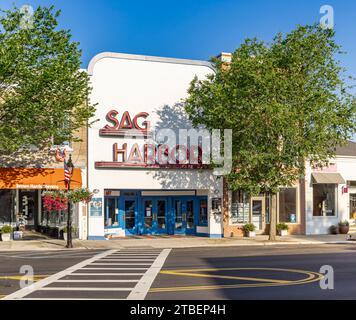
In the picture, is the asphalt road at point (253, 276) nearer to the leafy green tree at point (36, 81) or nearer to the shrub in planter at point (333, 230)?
the leafy green tree at point (36, 81)

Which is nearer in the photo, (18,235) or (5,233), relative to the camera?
(5,233)

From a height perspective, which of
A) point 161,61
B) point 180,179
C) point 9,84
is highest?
point 161,61

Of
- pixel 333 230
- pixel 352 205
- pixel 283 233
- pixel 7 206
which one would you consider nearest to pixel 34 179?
pixel 7 206

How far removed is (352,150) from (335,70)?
41.4 feet

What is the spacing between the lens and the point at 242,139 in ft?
103

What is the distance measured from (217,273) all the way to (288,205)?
21213 millimetres

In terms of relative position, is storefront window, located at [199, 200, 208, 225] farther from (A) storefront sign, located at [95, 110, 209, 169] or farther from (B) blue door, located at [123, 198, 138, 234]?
(B) blue door, located at [123, 198, 138, 234]

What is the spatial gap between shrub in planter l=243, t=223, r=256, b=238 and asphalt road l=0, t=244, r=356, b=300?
909 cm

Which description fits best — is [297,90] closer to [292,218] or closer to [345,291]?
[292,218]

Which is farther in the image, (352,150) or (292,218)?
(352,150)

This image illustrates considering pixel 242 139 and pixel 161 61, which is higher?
pixel 161 61

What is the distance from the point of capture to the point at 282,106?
96.6 feet

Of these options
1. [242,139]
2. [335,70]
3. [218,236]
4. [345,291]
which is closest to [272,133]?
[242,139]

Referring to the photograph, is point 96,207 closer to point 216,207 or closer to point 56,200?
point 56,200
